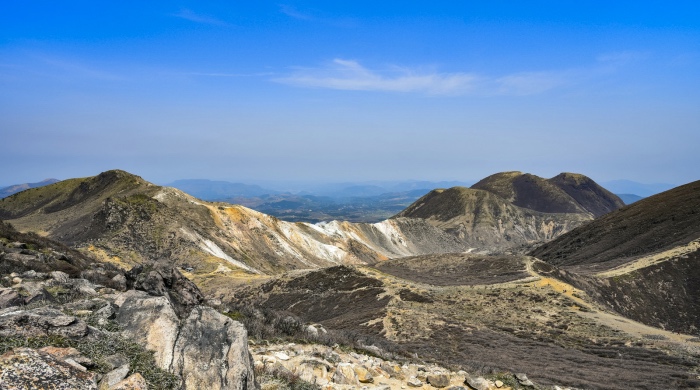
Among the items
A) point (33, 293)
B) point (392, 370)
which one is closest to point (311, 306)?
point (392, 370)

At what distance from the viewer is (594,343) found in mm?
30516

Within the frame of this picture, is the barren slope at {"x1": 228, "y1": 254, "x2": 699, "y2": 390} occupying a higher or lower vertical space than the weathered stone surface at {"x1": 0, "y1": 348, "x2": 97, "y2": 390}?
lower

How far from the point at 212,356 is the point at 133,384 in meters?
1.87

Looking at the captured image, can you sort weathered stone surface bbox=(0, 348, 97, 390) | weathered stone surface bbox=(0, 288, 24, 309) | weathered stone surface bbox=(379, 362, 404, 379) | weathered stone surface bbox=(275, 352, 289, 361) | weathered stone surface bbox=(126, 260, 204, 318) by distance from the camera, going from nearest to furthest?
weathered stone surface bbox=(0, 348, 97, 390), weathered stone surface bbox=(0, 288, 24, 309), weathered stone surface bbox=(275, 352, 289, 361), weathered stone surface bbox=(379, 362, 404, 379), weathered stone surface bbox=(126, 260, 204, 318)

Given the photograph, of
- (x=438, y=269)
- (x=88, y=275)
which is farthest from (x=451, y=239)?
(x=88, y=275)

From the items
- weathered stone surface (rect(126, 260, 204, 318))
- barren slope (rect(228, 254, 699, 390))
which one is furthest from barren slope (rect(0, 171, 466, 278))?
weathered stone surface (rect(126, 260, 204, 318))

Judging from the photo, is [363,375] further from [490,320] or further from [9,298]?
[490,320]

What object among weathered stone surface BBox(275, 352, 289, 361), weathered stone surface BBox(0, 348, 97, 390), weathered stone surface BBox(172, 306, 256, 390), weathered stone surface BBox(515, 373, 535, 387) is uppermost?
weathered stone surface BBox(0, 348, 97, 390)

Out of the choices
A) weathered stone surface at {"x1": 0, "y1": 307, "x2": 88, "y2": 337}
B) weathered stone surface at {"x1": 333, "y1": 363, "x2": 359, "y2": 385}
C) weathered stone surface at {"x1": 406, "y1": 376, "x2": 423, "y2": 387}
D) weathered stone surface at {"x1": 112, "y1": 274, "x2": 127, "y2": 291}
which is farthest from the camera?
weathered stone surface at {"x1": 112, "y1": 274, "x2": 127, "y2": 291}

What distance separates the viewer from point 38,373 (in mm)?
6238

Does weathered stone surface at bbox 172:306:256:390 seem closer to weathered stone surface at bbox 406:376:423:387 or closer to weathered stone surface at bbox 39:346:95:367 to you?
weathered stone surface at bbox 39:346:95:367

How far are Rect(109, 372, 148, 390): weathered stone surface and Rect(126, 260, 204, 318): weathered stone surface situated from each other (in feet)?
24.3

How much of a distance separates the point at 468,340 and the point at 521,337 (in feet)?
17.3

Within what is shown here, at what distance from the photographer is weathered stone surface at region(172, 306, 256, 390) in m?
8.21
